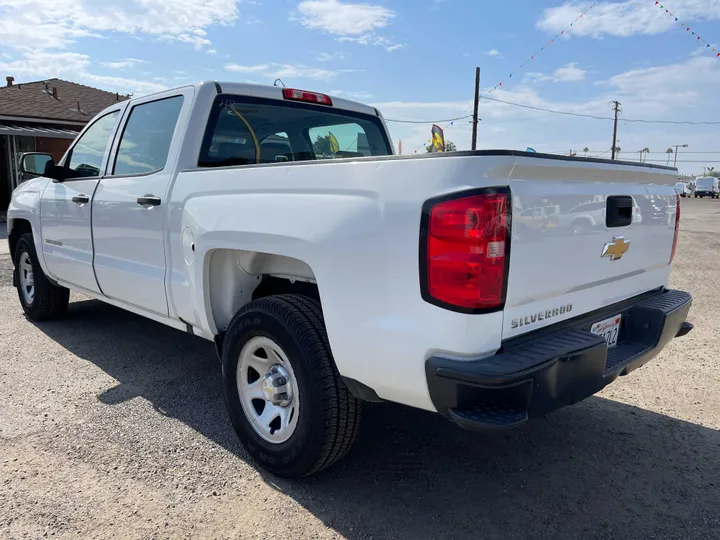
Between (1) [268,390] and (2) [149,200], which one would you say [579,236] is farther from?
(2) [149,200]

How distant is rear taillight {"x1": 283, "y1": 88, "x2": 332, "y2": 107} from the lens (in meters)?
4.09

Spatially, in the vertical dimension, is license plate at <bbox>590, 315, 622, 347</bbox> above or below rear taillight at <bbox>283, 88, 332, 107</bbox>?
below

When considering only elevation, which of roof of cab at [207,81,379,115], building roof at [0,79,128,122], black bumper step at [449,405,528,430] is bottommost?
black bumper step at [449,405,528,430]

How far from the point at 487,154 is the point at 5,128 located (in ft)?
60.3

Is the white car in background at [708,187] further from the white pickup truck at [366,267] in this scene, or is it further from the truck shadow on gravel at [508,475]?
the white pickup truck at [366,267]

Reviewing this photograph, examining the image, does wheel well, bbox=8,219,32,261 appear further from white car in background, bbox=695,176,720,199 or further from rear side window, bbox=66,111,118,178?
white car in background, bbox=695,176,720,199

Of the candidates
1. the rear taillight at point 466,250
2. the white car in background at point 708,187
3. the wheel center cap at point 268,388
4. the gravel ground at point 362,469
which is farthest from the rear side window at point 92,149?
the white car in background at point 708,187

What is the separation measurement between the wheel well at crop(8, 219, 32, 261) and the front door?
0.82m

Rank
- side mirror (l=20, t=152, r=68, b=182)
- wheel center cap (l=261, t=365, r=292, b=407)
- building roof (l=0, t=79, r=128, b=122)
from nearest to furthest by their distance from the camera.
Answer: wheel center cap (l=261, t=365, r=292, b=407)
side mirror (l=20, t=152, r=68, b=182)
building roof (l=0, t=79, r=128, b=122)

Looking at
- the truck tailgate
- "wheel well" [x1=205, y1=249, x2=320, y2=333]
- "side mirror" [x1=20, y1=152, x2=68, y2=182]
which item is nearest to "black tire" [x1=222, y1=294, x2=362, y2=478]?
"wheel well" [x1=205, y1=249, x2=320, y2=333]

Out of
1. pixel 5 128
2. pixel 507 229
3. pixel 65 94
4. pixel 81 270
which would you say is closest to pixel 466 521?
pixel 507 229

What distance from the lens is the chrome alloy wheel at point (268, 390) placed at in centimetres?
279

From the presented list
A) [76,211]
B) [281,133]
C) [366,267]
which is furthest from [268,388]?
[76,211]

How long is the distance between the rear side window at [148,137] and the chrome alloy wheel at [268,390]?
146cm
